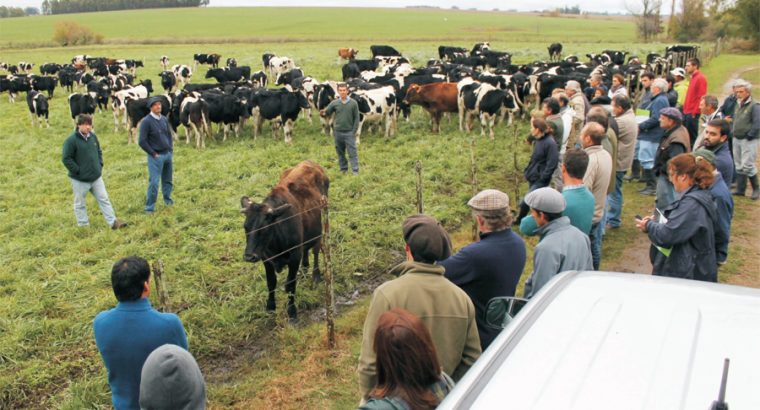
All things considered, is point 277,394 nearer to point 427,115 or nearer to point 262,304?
point 262,304

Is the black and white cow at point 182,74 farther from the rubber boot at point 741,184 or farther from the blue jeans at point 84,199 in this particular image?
the rubber boot at point 741,184

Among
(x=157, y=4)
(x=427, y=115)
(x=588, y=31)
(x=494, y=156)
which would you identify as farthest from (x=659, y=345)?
(x=157, y=4)

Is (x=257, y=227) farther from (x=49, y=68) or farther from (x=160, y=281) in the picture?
(x=49, y=68)

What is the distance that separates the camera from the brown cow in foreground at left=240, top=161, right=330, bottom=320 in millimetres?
5980

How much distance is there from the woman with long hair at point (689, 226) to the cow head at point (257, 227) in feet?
11.7

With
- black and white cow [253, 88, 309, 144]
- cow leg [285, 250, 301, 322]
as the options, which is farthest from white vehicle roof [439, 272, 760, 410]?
black and white cow [253, 88, 309, 144]

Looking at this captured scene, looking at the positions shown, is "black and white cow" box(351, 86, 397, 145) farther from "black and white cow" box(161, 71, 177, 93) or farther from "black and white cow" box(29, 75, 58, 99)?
"black and white cow" box(29, 75, 58, 99)

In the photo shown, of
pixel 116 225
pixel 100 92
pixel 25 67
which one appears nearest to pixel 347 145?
pixel 116 225

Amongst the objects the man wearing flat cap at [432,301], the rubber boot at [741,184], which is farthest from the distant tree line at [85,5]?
the man wearing flat cap at [432,301]

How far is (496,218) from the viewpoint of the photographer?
395cm

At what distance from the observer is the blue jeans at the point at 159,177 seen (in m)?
9.88

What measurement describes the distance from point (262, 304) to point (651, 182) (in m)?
7.36

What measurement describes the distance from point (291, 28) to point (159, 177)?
7023 centimetres

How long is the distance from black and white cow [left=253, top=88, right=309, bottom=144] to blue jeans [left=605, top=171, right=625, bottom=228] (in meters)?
9.24
